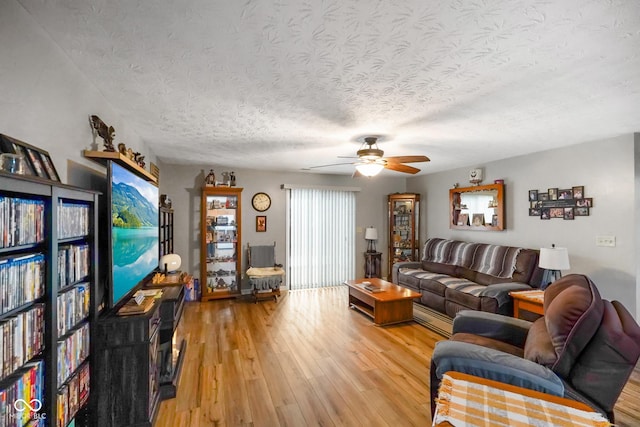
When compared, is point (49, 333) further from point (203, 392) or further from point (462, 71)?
point (462, 71)

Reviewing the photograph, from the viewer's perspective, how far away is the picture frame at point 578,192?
11.6 ft

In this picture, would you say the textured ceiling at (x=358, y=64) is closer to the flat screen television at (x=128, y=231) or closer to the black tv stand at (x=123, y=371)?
the flat screen television at (x=128, y=231)

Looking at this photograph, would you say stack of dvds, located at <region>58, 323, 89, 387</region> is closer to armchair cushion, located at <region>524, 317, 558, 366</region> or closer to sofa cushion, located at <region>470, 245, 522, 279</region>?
armchair cushion, located at <region>524, 317, 558, 366</region>

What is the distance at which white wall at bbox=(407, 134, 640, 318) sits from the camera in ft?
10.3

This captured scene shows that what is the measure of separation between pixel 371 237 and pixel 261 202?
243 cm

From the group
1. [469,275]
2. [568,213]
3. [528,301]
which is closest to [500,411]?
[528,301]

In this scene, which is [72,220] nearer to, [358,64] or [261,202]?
[358,64]

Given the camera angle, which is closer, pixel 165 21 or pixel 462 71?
pixel 165 21

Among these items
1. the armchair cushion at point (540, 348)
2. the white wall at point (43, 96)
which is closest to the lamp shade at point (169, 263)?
the white wall at point (43, 96)

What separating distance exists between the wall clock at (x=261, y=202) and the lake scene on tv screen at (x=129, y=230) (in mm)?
2579

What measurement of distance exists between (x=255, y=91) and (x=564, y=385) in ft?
8.58

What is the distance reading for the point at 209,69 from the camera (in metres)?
1.79

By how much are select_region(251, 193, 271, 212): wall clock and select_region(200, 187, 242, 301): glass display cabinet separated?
0.38 metres

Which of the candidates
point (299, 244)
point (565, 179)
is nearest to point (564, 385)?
point (565, 179)
